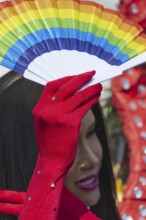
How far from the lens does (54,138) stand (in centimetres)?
155

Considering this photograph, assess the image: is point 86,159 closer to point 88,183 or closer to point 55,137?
point 88,183

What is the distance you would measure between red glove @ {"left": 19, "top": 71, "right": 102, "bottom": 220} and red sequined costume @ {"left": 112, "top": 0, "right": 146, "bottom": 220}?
122 cm

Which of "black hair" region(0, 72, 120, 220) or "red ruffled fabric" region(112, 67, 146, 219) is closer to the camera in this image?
"black hair" region(0, 72, 120, 220)

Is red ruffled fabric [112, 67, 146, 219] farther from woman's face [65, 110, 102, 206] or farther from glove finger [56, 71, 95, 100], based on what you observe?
glove finger [56, 71, 95, 100]

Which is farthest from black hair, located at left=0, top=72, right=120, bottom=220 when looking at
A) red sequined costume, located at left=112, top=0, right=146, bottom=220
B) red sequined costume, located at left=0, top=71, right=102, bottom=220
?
red sequined costume, located at left=112, top=0, right=146, bottom=220

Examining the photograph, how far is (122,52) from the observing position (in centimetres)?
171

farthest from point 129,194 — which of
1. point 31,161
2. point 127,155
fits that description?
point 31,161

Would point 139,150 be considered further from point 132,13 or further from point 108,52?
point 108,52

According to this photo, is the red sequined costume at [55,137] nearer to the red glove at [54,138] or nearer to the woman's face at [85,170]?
the red glove at [54,138]

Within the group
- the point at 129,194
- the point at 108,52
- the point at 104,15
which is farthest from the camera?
the point at 129,194

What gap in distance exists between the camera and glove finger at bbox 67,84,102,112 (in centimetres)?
155

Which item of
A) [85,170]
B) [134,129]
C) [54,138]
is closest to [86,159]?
[85,170]

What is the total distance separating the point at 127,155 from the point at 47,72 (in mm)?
1889

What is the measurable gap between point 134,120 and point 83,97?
5.49 feet
